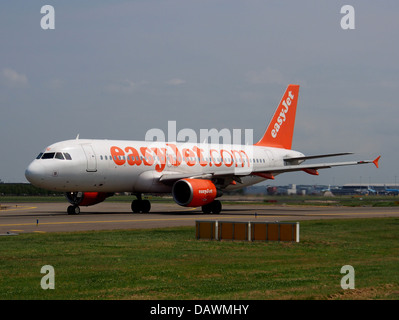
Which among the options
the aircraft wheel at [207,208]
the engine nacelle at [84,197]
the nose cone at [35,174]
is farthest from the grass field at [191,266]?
the aircraft wheel at [207,208]

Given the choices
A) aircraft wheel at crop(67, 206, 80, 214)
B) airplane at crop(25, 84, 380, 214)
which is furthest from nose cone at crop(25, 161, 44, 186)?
aircraft wheel at crop(67, 206, 80, 214)

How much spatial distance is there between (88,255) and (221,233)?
655 centimetres

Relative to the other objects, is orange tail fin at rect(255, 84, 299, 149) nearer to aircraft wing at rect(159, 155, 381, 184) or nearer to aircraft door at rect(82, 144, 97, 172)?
aircraft wing at rect(159, 155, 381, 184)

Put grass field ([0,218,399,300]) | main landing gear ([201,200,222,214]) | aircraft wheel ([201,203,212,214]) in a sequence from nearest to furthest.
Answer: grass field ([0,218,399,300])
main landing gear ([201,200,222,214])
aircraft wheel ([201,203,212,214])

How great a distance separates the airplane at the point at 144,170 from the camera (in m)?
38.4

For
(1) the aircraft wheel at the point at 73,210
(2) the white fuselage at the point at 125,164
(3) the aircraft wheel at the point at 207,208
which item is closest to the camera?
(2) the white fuselage at the point at 125,164

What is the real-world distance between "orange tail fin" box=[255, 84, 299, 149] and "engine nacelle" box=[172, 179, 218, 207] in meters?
15.1

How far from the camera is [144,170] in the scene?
42906 millimetres

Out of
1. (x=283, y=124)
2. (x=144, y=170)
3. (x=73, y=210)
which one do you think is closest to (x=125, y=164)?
(x=144, y=170)

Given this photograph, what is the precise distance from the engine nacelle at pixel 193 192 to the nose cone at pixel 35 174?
349 inches

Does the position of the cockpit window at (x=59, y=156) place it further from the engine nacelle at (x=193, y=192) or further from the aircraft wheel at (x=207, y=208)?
the aircraft wheel at (x=207, y=208)

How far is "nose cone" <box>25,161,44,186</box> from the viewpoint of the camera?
3734 centimetres
